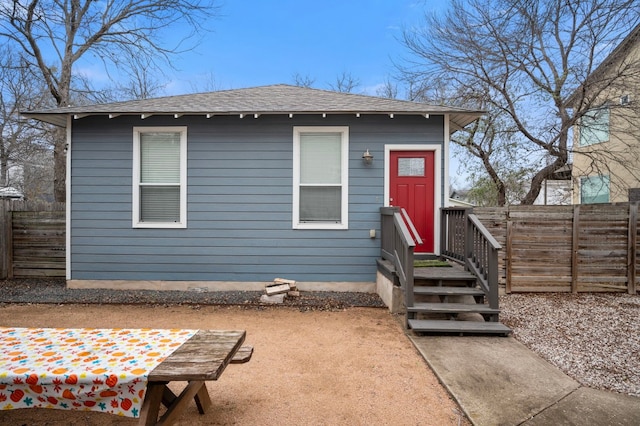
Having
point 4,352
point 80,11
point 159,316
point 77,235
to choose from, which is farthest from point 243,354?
point 80,11

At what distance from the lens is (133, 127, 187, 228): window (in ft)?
20.2

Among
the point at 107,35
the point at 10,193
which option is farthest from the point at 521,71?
the point at 10,193

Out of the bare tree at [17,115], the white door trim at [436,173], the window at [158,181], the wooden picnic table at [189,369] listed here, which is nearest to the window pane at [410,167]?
the white door trim at [436,173]

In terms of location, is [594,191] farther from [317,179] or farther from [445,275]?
[317,179]

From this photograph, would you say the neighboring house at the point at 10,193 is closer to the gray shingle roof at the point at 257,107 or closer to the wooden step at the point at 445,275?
the gray shingle roof at the point at 257,107

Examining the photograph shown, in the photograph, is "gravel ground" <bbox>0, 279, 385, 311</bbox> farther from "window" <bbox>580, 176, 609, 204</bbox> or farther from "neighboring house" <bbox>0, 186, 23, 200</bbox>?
"window" <bbox>580, 176, 609, 204</bbox>

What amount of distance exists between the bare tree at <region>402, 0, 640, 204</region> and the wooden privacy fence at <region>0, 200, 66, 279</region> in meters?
9.88

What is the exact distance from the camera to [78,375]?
1.66 meters

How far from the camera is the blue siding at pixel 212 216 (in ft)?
20.1

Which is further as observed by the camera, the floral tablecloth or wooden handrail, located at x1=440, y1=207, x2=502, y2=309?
wooden handrail, located at x1=440, y1=207, x2=502, y2=309

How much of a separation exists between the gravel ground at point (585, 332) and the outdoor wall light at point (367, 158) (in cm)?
319

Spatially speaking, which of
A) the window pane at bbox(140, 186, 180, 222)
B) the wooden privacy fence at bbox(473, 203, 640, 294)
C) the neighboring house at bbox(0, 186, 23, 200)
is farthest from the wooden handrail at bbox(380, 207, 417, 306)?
the neighboring house at bbox(0, 186, 23, 200)

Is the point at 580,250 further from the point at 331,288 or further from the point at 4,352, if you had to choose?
the point at 4,352

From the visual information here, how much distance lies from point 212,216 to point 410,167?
12.0 ft
